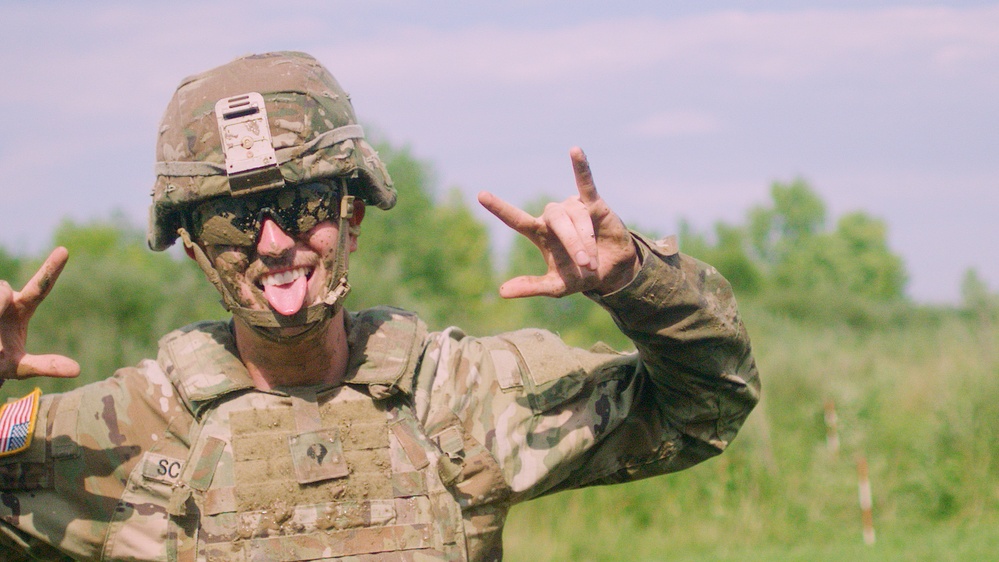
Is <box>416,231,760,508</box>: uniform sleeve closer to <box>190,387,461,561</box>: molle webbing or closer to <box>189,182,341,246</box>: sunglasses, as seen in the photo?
<box>190,387,461,561</box>: molle webbing

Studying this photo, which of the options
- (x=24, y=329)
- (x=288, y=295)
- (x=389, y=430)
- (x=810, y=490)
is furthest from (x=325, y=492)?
(x=810, y=490)

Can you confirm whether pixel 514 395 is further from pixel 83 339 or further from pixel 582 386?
pixel 83 339

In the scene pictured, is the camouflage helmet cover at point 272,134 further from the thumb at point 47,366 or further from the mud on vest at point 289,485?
the thumb at point 47,366

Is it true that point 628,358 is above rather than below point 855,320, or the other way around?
above

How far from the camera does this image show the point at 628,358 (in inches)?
163

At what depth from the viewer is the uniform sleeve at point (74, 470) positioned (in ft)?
11.9

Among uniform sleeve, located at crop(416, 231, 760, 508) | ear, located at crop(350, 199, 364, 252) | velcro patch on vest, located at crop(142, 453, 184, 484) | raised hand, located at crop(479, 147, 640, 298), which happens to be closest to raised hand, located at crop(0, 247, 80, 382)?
velcro patch on vest, located at crop(142, 453, 184, 484)

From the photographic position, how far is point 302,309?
3.74 metres

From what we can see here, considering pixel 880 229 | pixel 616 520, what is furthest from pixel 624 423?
pixel 880 229

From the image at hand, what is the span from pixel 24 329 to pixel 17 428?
35 centimetres

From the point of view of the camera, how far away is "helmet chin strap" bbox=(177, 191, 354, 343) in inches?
147

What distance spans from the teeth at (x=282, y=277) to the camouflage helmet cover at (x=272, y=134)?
0.28 meters

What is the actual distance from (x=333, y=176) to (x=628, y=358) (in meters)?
1.16

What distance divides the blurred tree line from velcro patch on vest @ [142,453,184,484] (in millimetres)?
9771
